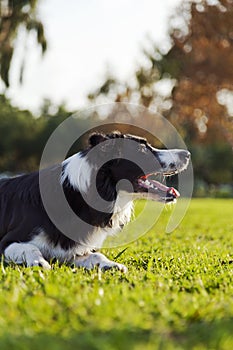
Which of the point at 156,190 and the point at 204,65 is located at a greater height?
the point at 156,190

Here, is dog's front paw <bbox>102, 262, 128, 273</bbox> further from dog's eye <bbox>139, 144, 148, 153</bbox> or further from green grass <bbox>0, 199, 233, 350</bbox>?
dog's eye <bbox>139, 144, 148, 153</bbox>

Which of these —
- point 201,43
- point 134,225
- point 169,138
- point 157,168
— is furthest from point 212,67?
point 157,168

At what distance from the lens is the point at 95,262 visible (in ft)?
16.9

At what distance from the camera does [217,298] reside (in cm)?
344

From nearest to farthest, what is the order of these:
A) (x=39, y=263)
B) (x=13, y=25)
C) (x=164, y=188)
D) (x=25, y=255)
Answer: (x=39, y=263), (x=25, y=255), (x=164, y=188), (x=13, y=25)

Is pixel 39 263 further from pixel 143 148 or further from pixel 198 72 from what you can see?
pixel 198 72

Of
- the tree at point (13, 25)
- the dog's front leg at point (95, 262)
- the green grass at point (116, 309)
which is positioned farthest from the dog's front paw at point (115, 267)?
the tree at point (13, 25)

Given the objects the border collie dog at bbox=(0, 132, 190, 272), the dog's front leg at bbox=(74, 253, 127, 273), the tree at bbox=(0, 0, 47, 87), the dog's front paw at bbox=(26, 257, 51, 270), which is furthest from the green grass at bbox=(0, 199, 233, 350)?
the tree at bbox=(0, 0, 47, 87)

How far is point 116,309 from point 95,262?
2216 millimetres

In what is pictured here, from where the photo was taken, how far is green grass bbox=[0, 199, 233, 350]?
8.29ft

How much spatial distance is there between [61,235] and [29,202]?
1.74 feet

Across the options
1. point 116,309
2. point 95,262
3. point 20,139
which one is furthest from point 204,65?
point 116,309

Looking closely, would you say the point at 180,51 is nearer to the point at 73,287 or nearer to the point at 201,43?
the point at 201,43

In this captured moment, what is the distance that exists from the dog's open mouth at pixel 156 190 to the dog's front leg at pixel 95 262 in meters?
0.84
